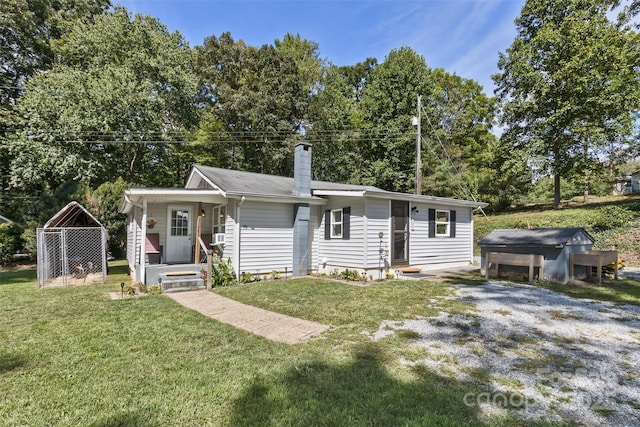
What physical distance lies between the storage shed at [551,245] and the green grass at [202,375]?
4270 mm

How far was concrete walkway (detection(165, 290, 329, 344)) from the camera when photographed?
14.9ft

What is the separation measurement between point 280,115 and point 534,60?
54.9 feet

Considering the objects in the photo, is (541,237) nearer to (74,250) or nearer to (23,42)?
(74,250)

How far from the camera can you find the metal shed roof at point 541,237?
26.5 feet

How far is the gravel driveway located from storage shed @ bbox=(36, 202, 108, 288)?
31.7ft

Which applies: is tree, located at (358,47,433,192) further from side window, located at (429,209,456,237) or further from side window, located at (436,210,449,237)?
side window, located at (436,210,449,237)

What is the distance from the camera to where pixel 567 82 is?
1792 cm

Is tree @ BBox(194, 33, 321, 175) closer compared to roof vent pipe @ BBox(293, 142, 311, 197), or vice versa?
roof vent pipe @ BBox(293, 142, 311, 197)

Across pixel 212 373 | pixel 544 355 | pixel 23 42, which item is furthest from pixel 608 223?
pixel 23 42

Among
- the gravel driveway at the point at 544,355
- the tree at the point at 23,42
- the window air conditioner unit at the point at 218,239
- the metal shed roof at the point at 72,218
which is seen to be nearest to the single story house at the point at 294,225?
the window air conditioner unit at the point at 218,239

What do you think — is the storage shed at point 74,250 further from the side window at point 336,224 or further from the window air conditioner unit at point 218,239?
the side window at point 336,224

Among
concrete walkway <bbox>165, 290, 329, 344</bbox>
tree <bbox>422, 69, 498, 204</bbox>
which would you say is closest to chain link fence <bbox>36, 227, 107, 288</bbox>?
concrete walkway <bbox>165, 290, 329, 344</bbox>

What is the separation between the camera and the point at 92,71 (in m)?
18.1

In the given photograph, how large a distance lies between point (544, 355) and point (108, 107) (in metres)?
21.4
